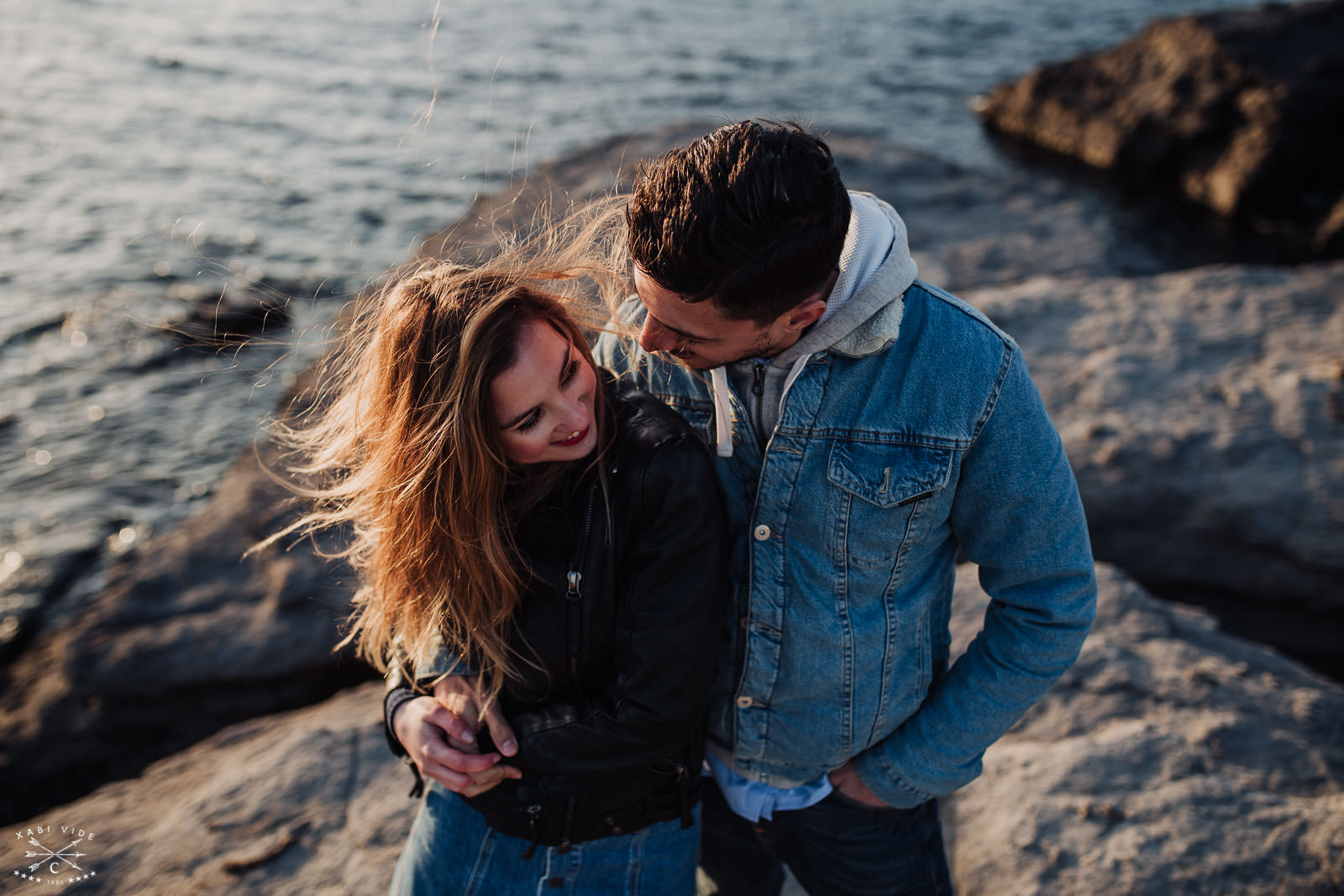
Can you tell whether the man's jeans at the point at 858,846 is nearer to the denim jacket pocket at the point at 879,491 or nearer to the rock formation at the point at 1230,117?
the denim jacket pocket at the point at 879,491

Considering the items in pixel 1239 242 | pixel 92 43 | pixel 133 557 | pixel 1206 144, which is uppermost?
pixel 92 43

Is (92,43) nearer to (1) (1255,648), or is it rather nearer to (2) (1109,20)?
(2) (1109,20)

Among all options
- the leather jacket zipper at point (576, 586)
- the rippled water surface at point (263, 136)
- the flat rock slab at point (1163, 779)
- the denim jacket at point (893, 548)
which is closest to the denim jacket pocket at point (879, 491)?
the denim jacket at point (893, 548)

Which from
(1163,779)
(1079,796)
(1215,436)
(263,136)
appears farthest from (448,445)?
(263,136)

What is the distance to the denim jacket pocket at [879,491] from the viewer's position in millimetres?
1854

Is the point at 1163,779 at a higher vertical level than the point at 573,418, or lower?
lower

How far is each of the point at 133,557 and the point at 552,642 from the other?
393 centimetres

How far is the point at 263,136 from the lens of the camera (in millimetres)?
10766

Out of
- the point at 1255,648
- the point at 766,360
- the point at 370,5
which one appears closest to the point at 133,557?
the point at 766,360

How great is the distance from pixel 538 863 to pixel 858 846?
0.79 meters

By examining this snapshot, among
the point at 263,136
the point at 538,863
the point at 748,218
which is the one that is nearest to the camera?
the point at 748,218

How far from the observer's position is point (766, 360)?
1960 mm

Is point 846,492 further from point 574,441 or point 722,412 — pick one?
point 574,441

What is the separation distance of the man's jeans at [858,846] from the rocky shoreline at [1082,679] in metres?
0.47
